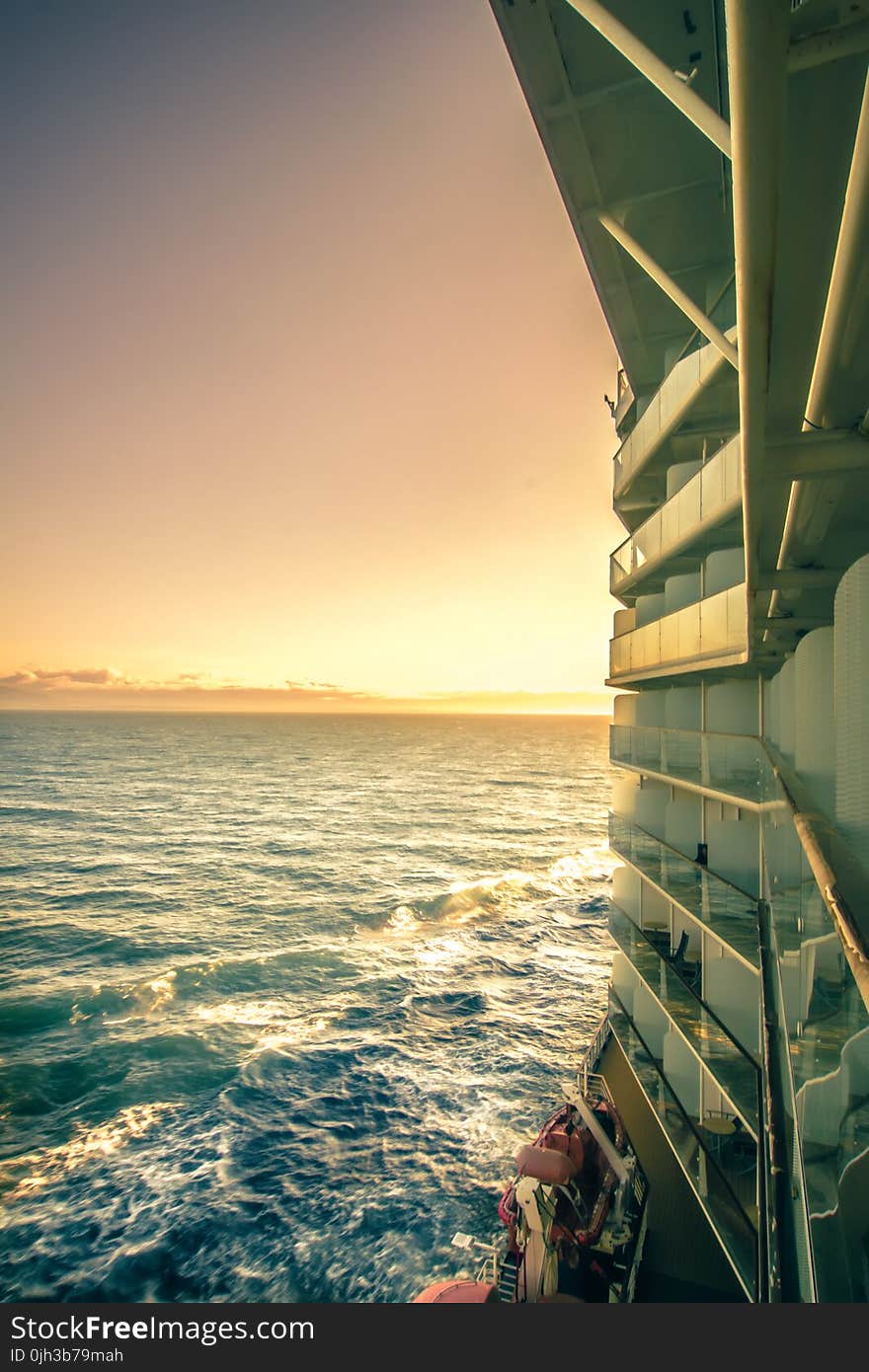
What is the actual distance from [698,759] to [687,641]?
266cm

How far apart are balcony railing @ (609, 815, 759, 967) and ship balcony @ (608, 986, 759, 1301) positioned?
2632 mm

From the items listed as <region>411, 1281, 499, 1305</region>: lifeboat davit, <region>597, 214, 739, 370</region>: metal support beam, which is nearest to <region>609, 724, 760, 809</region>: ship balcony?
<region>597, 214, 739, 370</region>: metal support beam

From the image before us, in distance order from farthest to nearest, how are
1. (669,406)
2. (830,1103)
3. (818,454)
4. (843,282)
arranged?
(669,406) → (818,454) → (830,1103) → (843,282)

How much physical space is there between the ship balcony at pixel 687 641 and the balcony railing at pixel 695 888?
380 centimetres

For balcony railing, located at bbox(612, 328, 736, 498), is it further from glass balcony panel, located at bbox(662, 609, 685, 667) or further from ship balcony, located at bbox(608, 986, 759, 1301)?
ship balcony, located at bbox(608, 986, 759, 1301)

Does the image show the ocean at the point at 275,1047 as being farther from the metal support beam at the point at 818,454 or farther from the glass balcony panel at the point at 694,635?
the metal support beam at the point at 818,454

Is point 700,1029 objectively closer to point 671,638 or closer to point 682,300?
point 671,638

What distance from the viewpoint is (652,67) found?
3.52 m

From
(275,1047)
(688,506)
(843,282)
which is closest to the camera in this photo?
(843,282)

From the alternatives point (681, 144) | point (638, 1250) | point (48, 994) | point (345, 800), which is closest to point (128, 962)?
point (48, 994)

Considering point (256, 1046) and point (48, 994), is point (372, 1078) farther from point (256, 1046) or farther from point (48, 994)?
point (48, 994)

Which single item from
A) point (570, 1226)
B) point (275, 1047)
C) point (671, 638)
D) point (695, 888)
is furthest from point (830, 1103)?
point (275, 1047)

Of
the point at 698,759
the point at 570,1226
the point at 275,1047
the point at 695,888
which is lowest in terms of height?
the point at 275,1047

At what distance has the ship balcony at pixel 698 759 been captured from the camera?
11516 mm
